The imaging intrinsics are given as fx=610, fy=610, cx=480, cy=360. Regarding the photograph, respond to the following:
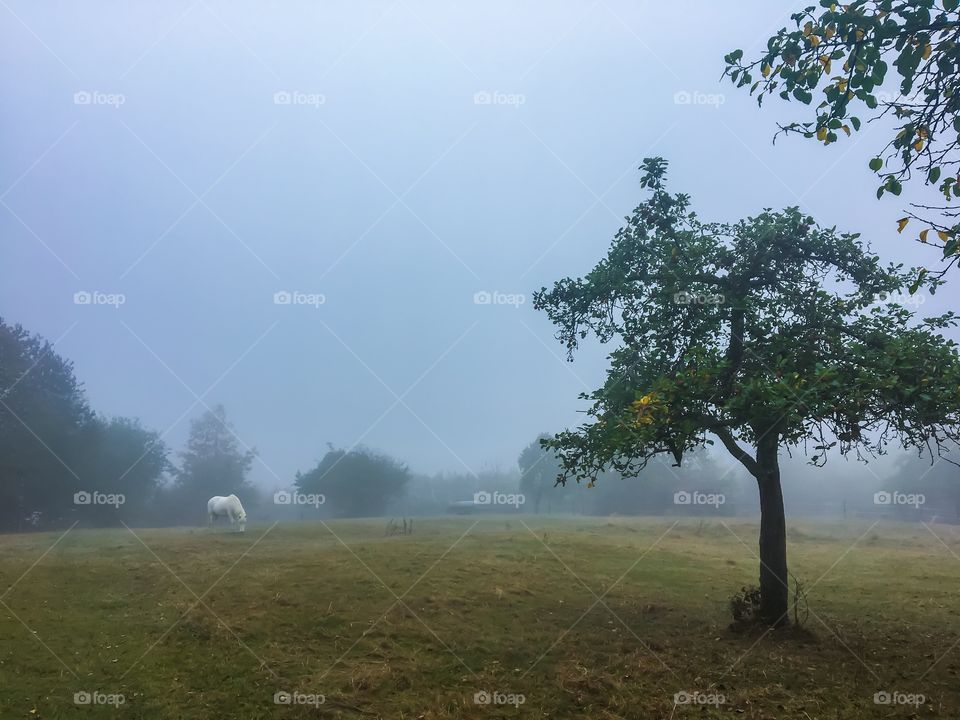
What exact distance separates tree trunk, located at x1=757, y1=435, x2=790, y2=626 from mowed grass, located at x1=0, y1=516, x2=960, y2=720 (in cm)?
67

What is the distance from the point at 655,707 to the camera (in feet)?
32.8

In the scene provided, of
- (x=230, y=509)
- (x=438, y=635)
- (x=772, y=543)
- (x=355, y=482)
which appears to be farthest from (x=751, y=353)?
(x=355, y=482)

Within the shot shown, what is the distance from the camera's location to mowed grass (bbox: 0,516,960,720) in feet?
33.4

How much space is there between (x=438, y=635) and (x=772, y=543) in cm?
813

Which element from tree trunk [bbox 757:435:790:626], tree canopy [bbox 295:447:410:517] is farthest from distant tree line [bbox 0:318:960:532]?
tree trunk [bbox 757:435:790:626]

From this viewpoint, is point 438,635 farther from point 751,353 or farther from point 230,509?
point 230,509

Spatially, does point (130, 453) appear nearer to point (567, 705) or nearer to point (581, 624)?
point (581, 624)

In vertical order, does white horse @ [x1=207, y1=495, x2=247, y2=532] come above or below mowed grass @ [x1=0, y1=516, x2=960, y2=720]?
above

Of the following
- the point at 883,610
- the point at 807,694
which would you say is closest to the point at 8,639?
the point at 807,694

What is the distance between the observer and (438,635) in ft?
43.5

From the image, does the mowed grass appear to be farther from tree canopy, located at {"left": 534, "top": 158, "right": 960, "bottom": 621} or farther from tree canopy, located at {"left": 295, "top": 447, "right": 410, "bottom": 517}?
tree canopy, located at {"left": 295, "top": 447, "right": 410, "bottom": 517}

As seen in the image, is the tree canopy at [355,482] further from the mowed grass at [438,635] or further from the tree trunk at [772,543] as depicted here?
the tree trunk at [772,543]

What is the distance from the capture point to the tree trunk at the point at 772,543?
14.1m

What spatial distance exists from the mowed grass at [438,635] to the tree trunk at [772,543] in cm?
67
